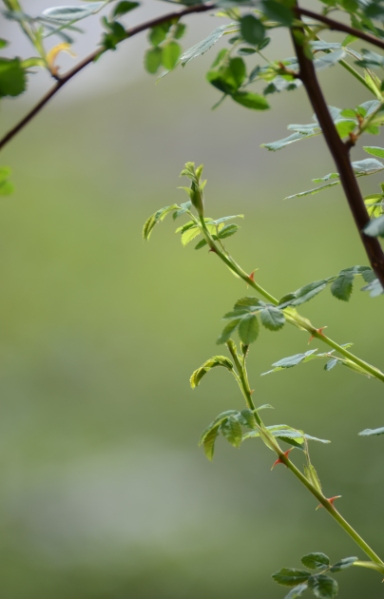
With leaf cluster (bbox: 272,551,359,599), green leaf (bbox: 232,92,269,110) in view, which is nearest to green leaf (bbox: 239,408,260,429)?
leaf cluster (bbox: 272,551,359,599)

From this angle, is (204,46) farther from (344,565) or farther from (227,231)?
(344,565)

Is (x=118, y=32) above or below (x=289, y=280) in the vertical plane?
below

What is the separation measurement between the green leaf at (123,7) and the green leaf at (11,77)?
56 mm

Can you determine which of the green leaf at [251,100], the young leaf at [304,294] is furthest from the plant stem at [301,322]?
the green leaf at [251,100]

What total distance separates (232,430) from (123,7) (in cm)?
28

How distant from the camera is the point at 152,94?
202 centimetres

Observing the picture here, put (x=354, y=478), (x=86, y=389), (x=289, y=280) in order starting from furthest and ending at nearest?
(x=289, y=280) < (x=86, y=389) < (x=354, y=478)

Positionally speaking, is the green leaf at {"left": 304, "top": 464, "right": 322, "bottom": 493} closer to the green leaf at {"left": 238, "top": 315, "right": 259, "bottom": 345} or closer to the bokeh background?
the green leaf at {"left": 238, "top": 315, "right": 259, "bottom": 345}

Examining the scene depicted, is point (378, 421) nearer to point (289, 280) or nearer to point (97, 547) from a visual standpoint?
point (289, 280)

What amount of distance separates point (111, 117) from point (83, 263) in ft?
1.58

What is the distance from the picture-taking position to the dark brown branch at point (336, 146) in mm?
358

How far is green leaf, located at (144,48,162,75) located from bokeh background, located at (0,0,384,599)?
1418 millimetres

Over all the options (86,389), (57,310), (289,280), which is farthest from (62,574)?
(289,280)

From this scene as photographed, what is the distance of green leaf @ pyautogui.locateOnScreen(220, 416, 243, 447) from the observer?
17.6 inches
